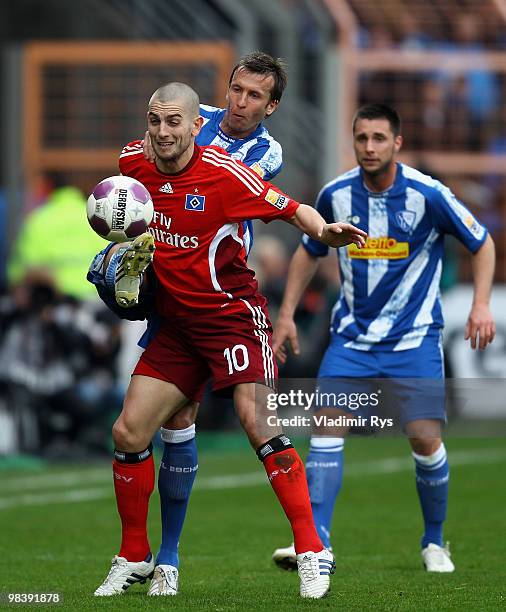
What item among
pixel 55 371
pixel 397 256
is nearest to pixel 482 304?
pixel 397 256

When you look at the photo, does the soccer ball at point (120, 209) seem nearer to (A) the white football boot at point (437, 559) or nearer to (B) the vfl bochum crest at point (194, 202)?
(B) the vfl bochum crest at point (194, 202)

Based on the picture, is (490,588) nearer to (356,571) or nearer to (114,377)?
(356,571)

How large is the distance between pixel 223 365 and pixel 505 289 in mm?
11333

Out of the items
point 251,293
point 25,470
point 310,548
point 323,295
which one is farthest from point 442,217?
point 323,295

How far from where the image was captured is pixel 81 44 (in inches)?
746

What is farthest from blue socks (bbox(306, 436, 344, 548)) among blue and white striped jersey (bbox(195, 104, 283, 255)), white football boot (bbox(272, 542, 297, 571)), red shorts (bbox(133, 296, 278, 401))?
blue and white striped jersey (bbox(195, 104, 283, 255))

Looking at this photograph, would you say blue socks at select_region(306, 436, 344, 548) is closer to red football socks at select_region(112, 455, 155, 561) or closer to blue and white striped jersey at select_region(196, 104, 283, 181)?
red football socks at select_region(112, 455, 155, 561)

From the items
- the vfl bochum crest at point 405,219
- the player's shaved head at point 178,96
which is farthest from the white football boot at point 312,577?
the vfl bochum crest at point 405,219

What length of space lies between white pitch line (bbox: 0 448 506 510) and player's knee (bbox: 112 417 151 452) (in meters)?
4.77

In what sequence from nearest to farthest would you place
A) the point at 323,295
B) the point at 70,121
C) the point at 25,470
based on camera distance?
the point at 25,470
the point at 323,295
the point at 70,121

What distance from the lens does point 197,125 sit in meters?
6.79

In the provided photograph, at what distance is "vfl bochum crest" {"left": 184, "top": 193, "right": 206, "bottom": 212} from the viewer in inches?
267

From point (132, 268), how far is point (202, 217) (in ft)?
1.39

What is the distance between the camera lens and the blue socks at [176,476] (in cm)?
727
